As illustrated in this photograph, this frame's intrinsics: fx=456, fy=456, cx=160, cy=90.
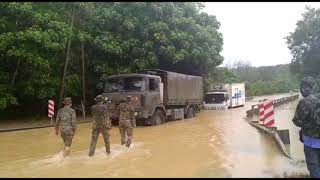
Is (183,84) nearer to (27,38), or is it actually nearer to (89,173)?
(27,38)

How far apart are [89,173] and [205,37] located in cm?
2511

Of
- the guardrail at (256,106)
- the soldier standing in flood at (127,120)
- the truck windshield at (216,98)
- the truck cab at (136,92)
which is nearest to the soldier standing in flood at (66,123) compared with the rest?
the soldier standing in flood at (127,120)

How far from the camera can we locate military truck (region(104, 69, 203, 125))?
2241cm

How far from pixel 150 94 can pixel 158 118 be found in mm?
2046

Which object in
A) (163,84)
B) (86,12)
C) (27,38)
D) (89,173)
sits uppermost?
(86,12)

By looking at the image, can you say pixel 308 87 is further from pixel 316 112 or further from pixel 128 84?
pixel 128 84

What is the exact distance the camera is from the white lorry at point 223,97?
42375mm

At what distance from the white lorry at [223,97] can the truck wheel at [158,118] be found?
17.9 metres

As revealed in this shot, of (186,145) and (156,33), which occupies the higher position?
(156,33)

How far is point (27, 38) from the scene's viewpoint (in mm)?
23375

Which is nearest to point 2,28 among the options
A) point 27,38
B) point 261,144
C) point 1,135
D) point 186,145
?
point 27,38

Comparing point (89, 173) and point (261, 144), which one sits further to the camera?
point (261, 144)

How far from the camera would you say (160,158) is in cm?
1233

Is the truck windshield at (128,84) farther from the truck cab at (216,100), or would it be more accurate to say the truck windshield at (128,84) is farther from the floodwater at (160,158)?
the truck cab at (216,100)
